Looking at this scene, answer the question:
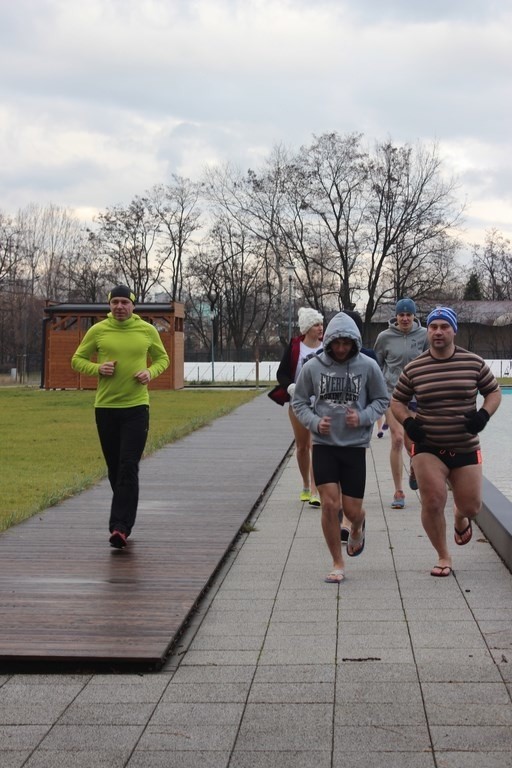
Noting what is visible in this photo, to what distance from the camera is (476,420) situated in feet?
21.6

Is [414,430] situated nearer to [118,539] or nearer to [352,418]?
[352,418]

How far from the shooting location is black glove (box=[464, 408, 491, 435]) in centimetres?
656

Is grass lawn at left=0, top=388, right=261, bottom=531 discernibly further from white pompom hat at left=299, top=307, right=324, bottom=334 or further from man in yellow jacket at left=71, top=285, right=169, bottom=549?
white pompom hat at left=299, top=307, right=324, bottom=334

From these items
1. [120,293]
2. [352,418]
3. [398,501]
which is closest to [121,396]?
[120,293]

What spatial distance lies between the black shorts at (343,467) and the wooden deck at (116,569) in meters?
0.96

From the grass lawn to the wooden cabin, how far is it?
891 cm

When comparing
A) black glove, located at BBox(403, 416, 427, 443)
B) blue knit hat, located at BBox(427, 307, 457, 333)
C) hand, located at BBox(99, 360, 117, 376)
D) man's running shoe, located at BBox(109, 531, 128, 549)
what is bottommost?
man's running shoe, located at BBox(109, 531, 128, 549)

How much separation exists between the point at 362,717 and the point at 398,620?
1638mm

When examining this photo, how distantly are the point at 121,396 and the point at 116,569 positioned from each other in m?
1.38

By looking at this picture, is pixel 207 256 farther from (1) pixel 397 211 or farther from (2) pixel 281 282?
(1) pixel 397 211

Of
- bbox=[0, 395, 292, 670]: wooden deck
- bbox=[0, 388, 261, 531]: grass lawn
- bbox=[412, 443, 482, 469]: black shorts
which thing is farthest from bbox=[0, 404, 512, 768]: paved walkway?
bbox=[0, 388, 261, 531]: grass lawn

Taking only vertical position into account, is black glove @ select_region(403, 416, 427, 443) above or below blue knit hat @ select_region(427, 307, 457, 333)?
below

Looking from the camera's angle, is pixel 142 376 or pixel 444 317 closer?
pixel 444 317

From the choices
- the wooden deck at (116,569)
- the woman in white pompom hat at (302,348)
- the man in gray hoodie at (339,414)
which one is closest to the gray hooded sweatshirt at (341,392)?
the man in gray hoodie at (339,414)
